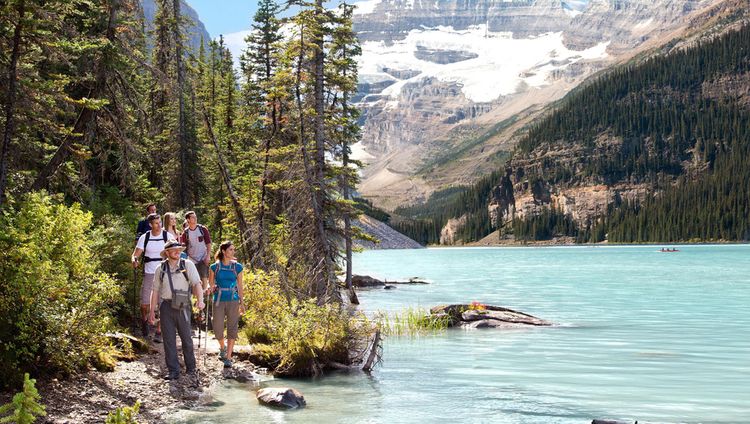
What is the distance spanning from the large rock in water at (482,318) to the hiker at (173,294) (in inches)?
667

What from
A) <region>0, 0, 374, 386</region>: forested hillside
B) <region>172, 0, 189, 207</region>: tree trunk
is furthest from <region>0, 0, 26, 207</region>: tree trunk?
<region>172, 0, 189, 207</region>: tree trunk

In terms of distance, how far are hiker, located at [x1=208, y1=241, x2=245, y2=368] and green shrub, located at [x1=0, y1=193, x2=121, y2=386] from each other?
93.1 inches

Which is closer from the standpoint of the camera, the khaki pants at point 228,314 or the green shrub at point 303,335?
the khaki pants at point 228,314

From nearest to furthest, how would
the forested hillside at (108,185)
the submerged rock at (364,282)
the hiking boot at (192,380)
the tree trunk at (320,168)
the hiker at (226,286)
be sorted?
1. the forested hillside at (108,185)
2. the hiking boot at (192,380)
3. the hiker at (226,286)
4. the tree trunk at (320,168)
5. the submerged rock at (364,282)

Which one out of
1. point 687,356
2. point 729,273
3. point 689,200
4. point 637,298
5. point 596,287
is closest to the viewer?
point 687,356

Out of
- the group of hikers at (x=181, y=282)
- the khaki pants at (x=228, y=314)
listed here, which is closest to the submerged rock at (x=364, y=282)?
the group of hikers at (x=181, y=282)

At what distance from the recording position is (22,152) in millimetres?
16391

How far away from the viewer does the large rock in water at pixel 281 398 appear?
45.2ft

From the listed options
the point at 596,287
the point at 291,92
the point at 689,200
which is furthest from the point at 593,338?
the point at 689,200

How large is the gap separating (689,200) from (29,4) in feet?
653

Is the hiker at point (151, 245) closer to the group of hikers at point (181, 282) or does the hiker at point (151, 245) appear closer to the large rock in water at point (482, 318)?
the group of hikers at point (181, 282)

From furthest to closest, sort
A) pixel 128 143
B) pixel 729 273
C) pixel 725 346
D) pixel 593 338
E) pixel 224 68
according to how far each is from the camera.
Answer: pixel 729 273
pixel 224 68
pixel 593 338
pixel 725 346
pixel 128 143

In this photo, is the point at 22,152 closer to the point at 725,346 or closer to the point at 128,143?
the point at 128,143

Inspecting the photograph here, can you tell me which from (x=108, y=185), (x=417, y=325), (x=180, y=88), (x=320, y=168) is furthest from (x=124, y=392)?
(x=417, y=325)
